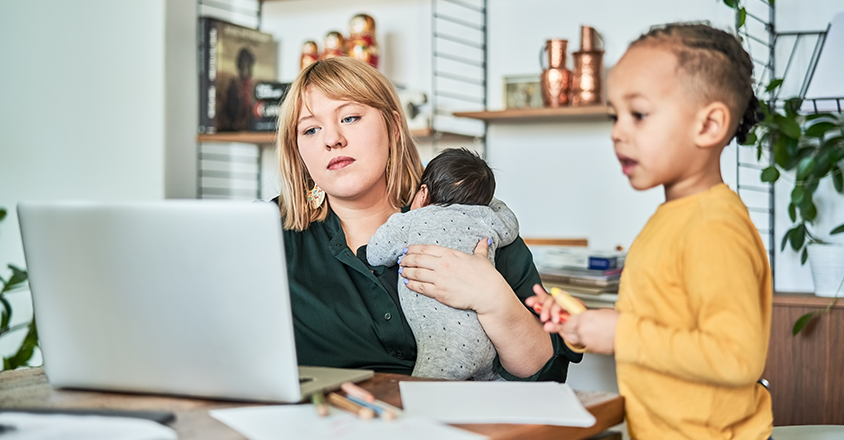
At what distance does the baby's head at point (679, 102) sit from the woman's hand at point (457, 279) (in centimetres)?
44

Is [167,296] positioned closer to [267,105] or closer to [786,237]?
[786,237]

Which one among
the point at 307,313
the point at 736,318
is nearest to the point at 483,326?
the point at 307,313

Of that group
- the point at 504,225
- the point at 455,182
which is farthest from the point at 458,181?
the point at 504,225

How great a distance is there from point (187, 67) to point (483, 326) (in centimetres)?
184

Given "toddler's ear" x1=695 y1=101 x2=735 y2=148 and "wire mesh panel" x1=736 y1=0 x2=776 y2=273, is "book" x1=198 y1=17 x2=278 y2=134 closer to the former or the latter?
"wire mesh panel" x1=736 y1=0 x2=776 y2=273

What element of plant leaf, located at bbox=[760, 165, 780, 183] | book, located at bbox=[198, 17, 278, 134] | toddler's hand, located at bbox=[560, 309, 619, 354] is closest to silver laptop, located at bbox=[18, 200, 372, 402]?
toddler's hand, located at bbox=[560, 309, 619, 354]

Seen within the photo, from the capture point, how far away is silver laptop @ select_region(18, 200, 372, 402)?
77cm

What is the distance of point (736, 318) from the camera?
709mm

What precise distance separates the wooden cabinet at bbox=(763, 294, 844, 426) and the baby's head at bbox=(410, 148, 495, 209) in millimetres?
880

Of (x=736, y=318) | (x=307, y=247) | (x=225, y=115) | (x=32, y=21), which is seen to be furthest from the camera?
(x=225, y=115)

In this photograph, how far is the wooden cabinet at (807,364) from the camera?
69.2 inches

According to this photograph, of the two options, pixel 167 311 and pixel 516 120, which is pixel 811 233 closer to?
pixel 516 120

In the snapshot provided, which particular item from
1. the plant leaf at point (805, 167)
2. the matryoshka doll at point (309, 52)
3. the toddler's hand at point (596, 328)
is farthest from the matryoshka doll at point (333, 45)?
the toddler's hand at point (596, 328)

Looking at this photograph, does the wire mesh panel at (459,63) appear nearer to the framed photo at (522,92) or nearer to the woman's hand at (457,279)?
the framed photo at (522,92)
